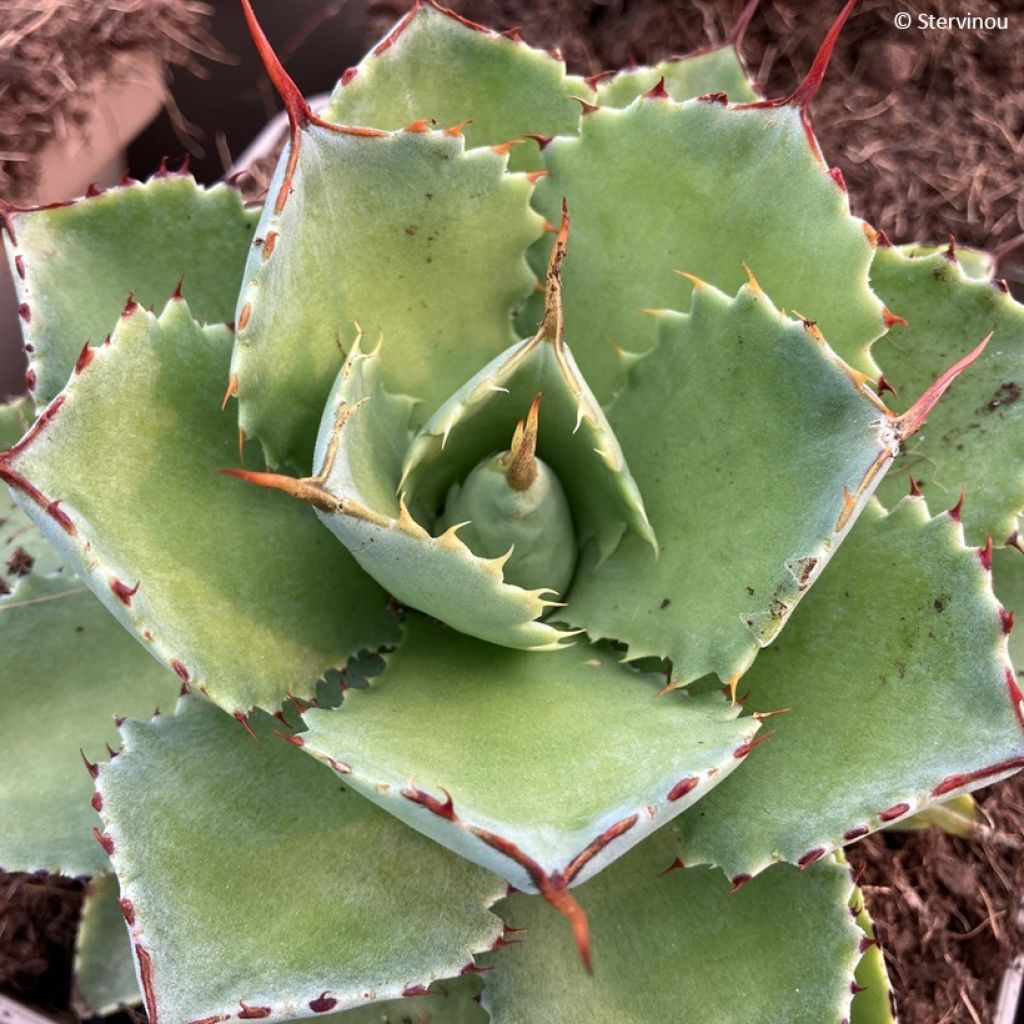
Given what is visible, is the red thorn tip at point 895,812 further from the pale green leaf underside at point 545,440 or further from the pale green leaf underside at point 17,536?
the pale green leaf underside at point 17,536

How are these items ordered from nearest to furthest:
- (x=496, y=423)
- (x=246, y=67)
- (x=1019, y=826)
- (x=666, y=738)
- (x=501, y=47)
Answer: (x=666, y=738), (x=496, y=423), (x=501, y=47), (x=1019, y=826), (x=246, y=67)

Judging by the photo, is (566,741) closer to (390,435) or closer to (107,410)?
(390,435)

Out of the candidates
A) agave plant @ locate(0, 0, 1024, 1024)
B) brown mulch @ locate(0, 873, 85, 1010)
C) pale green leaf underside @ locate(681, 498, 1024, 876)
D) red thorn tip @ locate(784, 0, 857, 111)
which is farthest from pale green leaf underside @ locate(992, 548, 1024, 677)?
brown mulch @ locate(0, 873, 85, 1010)

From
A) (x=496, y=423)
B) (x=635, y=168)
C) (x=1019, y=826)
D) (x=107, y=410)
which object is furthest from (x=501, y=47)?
(x=1019, y=826)

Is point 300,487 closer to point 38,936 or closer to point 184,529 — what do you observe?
point 184,529

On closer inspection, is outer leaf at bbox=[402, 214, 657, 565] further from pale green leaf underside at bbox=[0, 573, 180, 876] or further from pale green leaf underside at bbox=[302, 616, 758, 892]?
pale green leaf underside at bbox=[0, 573, 180, 876]
